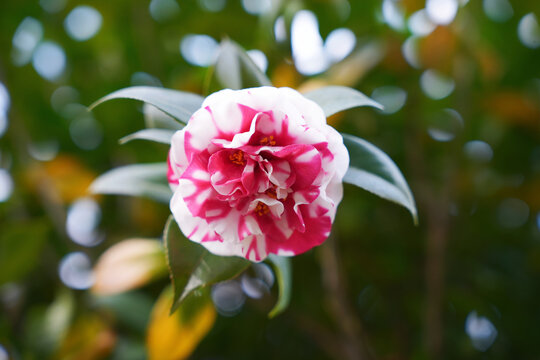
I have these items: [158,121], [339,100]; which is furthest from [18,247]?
[339,100]

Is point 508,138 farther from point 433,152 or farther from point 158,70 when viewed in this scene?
point 158,70

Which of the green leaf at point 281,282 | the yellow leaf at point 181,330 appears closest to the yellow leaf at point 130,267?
the yellow leaf at point 181,330

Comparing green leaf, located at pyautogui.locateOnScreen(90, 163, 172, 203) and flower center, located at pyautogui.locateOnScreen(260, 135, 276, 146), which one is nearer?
flower center, located at pyautogui.locateOnScreen(260, 135, 276, 146)

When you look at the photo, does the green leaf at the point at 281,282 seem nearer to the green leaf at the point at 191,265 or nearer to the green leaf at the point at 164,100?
the green leaf at the point at 191,265

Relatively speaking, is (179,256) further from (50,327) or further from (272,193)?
(50,327)

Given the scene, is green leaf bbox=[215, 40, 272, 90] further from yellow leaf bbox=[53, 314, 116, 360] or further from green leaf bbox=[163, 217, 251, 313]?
yellow leaf bbox=[53, 314, 116, 360]

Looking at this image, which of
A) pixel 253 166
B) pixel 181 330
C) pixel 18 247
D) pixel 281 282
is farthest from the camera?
pixel 18 247

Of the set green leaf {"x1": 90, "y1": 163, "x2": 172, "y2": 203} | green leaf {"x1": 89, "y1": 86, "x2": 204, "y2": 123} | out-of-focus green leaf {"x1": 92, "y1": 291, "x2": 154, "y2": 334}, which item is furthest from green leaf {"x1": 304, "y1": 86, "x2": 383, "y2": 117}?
out-of-focus green leaf {"x1": 92, "y1": 291, "x2": 154, "y2": 334}
